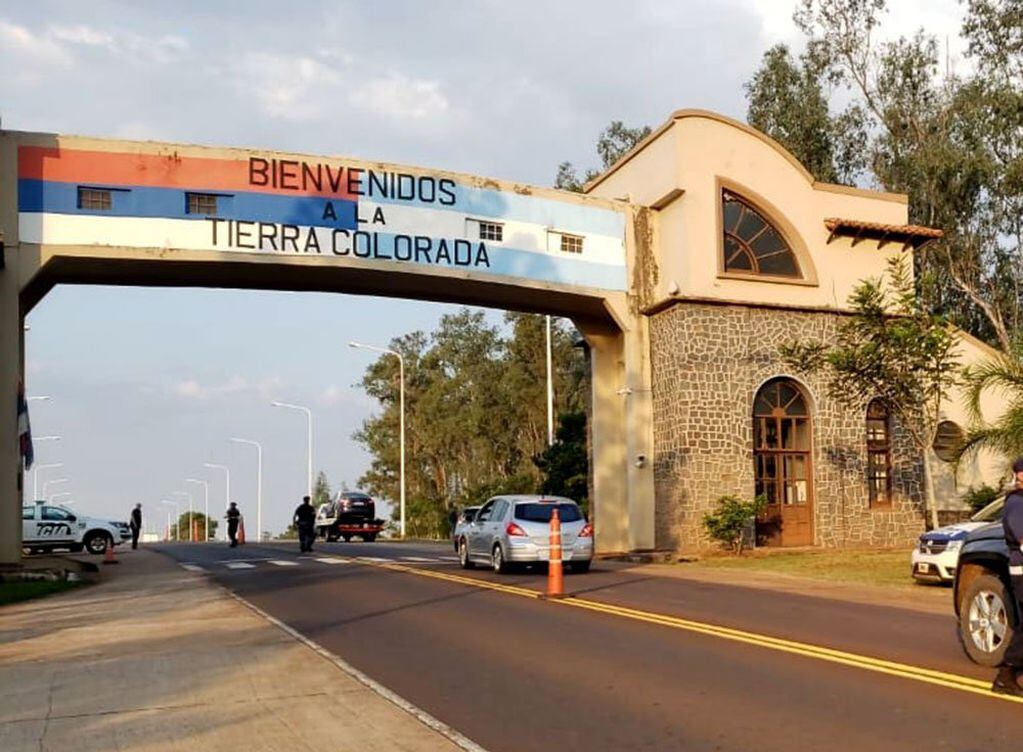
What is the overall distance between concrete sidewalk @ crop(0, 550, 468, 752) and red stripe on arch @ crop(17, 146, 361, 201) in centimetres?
1317

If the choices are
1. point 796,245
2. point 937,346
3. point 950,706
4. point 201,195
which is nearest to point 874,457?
point 796,245

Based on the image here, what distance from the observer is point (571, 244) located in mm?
31312

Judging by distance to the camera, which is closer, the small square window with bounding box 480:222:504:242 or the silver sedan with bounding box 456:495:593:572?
the silver sedan with bounding box 456:495:593:572

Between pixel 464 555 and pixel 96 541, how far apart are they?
20528 millimetres

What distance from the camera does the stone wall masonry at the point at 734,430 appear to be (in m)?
29.7

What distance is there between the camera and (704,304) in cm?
3028

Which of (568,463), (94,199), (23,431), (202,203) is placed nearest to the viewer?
(23,431)

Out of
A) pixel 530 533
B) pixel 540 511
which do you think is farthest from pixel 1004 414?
pixel 530 533

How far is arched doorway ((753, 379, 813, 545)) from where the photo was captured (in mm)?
30703

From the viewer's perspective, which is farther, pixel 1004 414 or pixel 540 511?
pixel 540 511

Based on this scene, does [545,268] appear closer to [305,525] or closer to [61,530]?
[305,525]

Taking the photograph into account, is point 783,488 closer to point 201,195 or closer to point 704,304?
point 704,304

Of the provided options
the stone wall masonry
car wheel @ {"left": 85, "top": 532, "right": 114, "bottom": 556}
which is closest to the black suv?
the stone wall masonry

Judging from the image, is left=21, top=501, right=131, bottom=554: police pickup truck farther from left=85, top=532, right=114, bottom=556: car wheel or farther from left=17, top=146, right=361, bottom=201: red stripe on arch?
left=17, top=146, right=361, bottom=201: red stripe on arch
